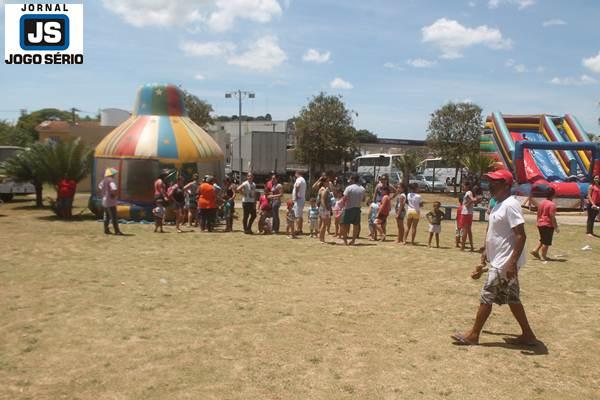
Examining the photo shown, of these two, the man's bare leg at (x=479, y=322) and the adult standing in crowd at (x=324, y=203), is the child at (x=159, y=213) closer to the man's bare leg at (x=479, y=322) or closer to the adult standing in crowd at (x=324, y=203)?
the adult standing in crowd at (x=324, y=203)

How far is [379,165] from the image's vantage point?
43.5 metres

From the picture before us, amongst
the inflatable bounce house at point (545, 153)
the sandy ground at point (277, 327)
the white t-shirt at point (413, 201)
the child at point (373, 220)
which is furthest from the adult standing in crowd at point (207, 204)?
the inflatable bounce house at point (545, 153)

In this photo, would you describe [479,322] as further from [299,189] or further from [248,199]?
[248,199]

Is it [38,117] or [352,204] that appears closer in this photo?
[352,204]

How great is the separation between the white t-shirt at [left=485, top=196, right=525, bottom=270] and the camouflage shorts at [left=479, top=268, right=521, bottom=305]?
3.4 inches

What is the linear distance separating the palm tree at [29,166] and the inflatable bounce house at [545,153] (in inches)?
622

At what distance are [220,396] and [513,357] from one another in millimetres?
2747

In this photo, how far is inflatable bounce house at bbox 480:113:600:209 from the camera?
873 inches

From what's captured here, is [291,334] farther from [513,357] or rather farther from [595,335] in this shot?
[595,335]

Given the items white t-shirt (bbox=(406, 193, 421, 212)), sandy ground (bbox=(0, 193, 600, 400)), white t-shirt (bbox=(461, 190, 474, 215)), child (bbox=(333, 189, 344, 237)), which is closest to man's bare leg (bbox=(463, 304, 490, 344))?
sandy ground (bbox=(0, 193, 600, 400))

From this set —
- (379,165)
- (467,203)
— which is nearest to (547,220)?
(467,203)

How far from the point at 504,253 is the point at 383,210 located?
293 inches

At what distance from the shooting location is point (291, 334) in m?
5.55

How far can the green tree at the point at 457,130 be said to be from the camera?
36.1m
